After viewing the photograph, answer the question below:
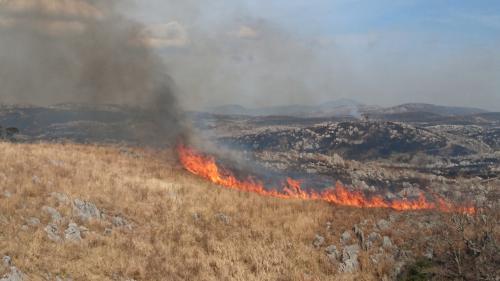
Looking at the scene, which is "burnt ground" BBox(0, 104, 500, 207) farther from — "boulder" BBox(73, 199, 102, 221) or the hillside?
"boulder" BBox(73, 199, 102, 221)

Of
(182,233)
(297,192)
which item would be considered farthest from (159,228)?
(297,192)

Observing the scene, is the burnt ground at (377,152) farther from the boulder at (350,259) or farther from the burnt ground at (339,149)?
the boulder at (350,259)

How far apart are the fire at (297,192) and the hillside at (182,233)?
1.70m

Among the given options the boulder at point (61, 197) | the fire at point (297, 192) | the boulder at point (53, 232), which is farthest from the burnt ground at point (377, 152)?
the boulder at point (53, 232)

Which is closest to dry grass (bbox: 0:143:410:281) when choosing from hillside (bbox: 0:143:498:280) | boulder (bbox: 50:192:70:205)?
hillside (bbox: 0:143:498:280)

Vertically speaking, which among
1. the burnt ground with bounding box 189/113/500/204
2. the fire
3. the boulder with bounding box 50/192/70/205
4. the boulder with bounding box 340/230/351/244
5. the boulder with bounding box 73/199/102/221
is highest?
the boulder with bounding box 50/192/70/205

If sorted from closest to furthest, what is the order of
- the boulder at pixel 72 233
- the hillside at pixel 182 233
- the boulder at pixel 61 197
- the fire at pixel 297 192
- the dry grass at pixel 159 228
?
1. the dry grass at pixel 159 228
2. the hillside at pixel 182 233
3. the boulder at pixel 72 233
4. the boulder at pixel 61 197
5. the fire at pixel 297 192

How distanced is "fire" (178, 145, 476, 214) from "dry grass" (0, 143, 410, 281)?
208 cm

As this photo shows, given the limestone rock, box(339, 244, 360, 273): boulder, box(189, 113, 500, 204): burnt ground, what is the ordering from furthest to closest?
box(189, 113, 500, 204): burnt ground, box(339, 244, 360, 273): boulder, the limestone rock

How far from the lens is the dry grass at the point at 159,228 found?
12.4m

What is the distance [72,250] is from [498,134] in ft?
350

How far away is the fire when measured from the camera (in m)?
20.2

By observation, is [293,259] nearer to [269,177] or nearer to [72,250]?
[72,250]

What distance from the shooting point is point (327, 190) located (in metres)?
24.3
